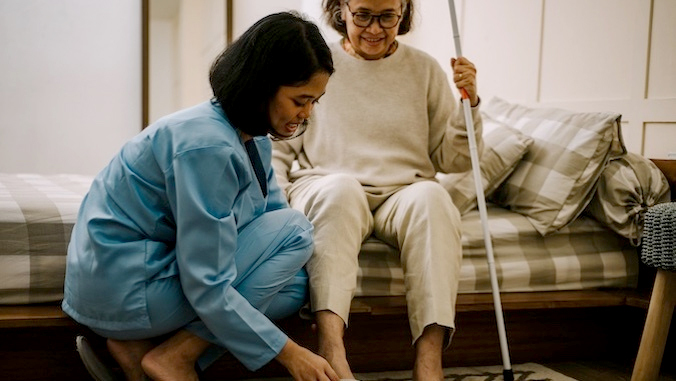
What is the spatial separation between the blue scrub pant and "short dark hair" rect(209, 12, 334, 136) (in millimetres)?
234

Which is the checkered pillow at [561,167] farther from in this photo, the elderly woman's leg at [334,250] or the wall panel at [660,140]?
the elderly woman's leg at [334,250]

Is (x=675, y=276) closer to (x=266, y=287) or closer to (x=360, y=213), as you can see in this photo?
(x=360, y=213)

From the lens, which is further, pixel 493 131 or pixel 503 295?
pixel 493 131

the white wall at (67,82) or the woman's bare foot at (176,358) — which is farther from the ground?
the white wall at (67,82)

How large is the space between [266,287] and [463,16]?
2402 millimetres

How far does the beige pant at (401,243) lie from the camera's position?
1.77 metres

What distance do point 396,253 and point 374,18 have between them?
666 millimetres

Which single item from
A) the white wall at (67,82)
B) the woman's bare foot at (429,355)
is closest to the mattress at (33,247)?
the woman's bare foot at (429,355)

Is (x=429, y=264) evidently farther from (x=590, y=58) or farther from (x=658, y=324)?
(x=590, y=58)

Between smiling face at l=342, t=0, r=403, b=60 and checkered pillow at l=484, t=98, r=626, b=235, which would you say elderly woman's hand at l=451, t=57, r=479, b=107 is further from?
checkered pillow at l=484, t=98, r=626, b=235

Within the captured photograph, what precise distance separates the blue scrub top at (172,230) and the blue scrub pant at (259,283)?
0.03 m

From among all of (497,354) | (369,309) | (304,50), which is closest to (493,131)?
(497,354)

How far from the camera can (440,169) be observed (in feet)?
7.73

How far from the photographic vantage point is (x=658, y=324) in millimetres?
1831
